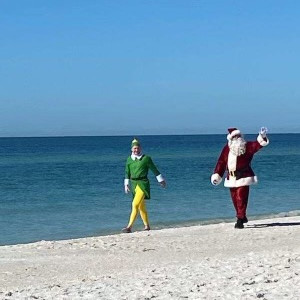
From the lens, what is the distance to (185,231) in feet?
45.4

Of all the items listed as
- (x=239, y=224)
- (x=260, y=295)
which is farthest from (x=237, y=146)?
(x=260, y=295)

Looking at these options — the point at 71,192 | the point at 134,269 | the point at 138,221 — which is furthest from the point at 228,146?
the point at 71,192

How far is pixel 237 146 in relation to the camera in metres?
13.5

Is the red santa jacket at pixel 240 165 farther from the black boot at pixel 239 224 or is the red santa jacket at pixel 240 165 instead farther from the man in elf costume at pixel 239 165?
the black boot at pixel 239 224

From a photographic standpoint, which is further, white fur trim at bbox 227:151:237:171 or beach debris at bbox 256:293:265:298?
white fur trim at bbox 227:151:237:171

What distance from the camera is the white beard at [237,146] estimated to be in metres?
13.5

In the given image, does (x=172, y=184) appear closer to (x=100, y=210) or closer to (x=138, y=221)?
(x=100, y=210)

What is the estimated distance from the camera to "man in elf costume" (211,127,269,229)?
1352cm

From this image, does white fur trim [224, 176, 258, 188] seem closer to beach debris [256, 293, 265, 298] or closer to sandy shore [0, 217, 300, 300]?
sandy shore [0, 217, 300, 300]

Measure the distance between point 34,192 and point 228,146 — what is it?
2042 cm

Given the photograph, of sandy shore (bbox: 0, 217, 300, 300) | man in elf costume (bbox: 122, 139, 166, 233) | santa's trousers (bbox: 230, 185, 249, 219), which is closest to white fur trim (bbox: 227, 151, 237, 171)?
santa's trousers (bbox: 230, 185, 249, 219)

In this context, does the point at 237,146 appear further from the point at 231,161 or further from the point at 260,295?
the point at 260,295

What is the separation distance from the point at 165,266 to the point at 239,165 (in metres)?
4.08

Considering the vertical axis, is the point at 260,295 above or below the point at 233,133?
below
